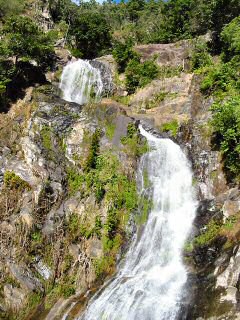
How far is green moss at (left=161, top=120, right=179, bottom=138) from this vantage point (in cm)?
2329

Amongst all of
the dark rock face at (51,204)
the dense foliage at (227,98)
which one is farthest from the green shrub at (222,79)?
the dark rock face at (51,204)

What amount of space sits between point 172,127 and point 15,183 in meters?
10.4

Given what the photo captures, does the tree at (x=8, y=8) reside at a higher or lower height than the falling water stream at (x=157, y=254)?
higher

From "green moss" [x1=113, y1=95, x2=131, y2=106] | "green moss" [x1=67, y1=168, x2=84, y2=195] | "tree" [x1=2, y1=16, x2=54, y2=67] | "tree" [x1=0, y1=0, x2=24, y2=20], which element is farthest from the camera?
"tree" [x1=0, y1=0, x2=24, y2=20]

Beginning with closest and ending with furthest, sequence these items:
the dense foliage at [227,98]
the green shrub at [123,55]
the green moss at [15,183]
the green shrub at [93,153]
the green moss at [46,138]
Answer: the green moss at [15,183], the dense foliage at [227,98], the green shrub at [93,153], the green moss at [46,138], the green shrub at [123,55]

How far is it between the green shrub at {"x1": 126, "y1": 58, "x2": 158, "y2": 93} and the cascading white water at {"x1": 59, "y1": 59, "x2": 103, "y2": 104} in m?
2.43

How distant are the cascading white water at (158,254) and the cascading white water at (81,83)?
859cm

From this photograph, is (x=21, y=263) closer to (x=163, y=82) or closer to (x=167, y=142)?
(x=167, y=142)

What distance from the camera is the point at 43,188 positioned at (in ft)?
59.8

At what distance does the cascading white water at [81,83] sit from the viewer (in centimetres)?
3014

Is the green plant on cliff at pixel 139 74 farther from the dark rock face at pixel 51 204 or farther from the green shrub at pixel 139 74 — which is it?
the dark rock face at pixel 51 204

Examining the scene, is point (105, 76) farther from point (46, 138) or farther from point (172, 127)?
point (46, 138)

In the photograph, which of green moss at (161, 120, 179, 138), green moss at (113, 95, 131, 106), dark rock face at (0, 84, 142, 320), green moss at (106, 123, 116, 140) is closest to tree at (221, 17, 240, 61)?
green moss at (161, 120, 179, 138)

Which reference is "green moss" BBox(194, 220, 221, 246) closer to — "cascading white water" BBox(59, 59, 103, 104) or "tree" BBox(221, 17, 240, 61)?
"tree" BBox(221, 17, 240, 61)
